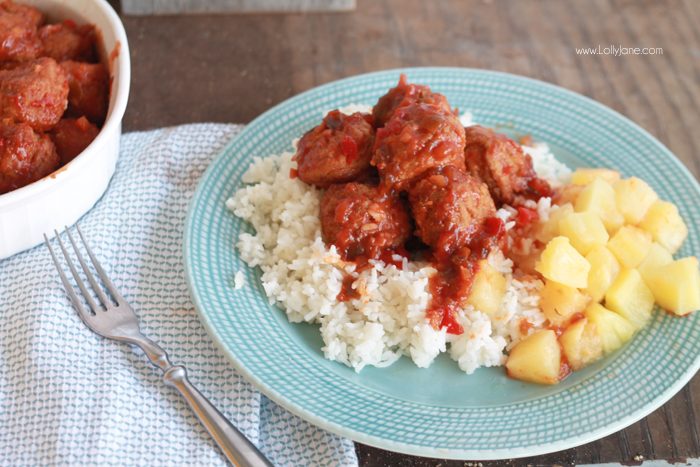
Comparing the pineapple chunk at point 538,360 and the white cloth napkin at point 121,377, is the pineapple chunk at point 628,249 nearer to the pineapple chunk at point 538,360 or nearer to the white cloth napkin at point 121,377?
the pineapple chunk at point 538,360

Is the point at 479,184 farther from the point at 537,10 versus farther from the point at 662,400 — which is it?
the point at 537,10

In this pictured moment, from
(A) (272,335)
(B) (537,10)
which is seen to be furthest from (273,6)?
(A) (272,335)

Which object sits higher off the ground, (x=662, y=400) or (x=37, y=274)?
(x=662, y=400)

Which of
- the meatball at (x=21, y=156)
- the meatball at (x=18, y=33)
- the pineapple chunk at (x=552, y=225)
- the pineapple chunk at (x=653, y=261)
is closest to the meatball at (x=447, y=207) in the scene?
the pineapple chunk at (x=552, y=225)

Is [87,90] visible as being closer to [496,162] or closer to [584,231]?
[496,162]

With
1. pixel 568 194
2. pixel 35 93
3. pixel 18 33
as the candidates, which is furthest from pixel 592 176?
pixel 18 33

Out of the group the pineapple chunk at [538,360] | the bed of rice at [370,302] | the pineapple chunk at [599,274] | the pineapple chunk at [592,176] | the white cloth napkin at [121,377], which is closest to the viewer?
the white cloth napkin at [121,377]
